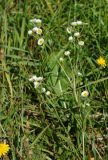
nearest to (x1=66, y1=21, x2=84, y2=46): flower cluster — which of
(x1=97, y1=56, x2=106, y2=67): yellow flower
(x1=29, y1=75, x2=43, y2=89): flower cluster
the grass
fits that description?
the grass

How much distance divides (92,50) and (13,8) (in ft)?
2.14

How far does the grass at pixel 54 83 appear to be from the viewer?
2055 mm

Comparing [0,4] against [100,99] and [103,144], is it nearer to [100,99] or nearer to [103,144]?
[100,99]

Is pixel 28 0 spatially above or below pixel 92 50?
above

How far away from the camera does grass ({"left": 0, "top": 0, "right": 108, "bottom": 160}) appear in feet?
6.74

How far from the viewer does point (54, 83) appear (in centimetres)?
236

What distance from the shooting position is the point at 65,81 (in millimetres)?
2365

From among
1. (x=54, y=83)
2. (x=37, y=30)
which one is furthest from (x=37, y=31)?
(x=54, y=83)

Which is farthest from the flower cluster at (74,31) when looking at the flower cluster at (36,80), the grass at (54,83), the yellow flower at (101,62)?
the flower cluster at (36,80)

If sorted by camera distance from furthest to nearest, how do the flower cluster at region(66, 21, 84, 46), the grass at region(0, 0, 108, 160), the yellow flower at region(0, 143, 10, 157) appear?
the flower cluster at region(66, 21, 84, 46), the grass at region(0, 0, 108, 160), the yellow flower at region(0, 143, 10, 157)

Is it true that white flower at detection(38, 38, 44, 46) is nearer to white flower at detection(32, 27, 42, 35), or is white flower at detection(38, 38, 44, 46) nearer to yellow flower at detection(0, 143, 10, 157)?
white flower at detection(32, 27, 42, 35)

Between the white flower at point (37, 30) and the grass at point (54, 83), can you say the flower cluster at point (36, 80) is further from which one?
the white flower at point (37, 30)

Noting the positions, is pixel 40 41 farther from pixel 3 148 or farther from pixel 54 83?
pixel 3 148

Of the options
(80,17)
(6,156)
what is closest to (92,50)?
(80,17)
